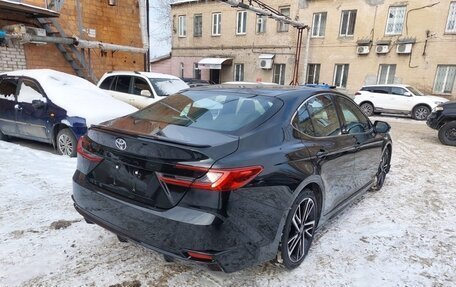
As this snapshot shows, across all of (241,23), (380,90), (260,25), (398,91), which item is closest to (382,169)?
(398,91)

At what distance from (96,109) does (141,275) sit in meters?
4.05

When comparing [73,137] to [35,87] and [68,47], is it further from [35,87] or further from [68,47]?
[68,47]

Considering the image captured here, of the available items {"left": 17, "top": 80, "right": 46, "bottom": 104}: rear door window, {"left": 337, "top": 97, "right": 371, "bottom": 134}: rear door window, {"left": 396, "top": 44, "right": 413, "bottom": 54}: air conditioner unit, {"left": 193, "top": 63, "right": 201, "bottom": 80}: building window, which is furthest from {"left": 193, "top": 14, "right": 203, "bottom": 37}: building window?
{"left": 337, "top": 97, "right": 371, "bottom": 134}: rear door window

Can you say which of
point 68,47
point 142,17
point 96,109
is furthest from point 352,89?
point 96,109

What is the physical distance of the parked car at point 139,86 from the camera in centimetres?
797

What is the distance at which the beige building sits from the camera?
1709 cm

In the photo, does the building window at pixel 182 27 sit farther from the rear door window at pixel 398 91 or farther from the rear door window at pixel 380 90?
the rear door window at pixel 398 91

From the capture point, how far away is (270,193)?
2.27 metres

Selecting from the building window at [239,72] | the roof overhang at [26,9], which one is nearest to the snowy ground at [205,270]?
the roof overhang at [26,9]

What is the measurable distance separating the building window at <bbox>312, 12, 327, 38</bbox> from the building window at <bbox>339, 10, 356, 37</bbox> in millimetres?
1156

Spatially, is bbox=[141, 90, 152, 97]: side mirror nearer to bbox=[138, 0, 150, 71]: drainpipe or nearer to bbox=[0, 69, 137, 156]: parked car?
bbox=[0, 69, 137, 156]: parked car

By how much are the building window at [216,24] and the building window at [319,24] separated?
24.2 ft

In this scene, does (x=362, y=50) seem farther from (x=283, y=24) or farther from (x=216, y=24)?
(x=216, y=24)

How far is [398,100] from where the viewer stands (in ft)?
48.6
